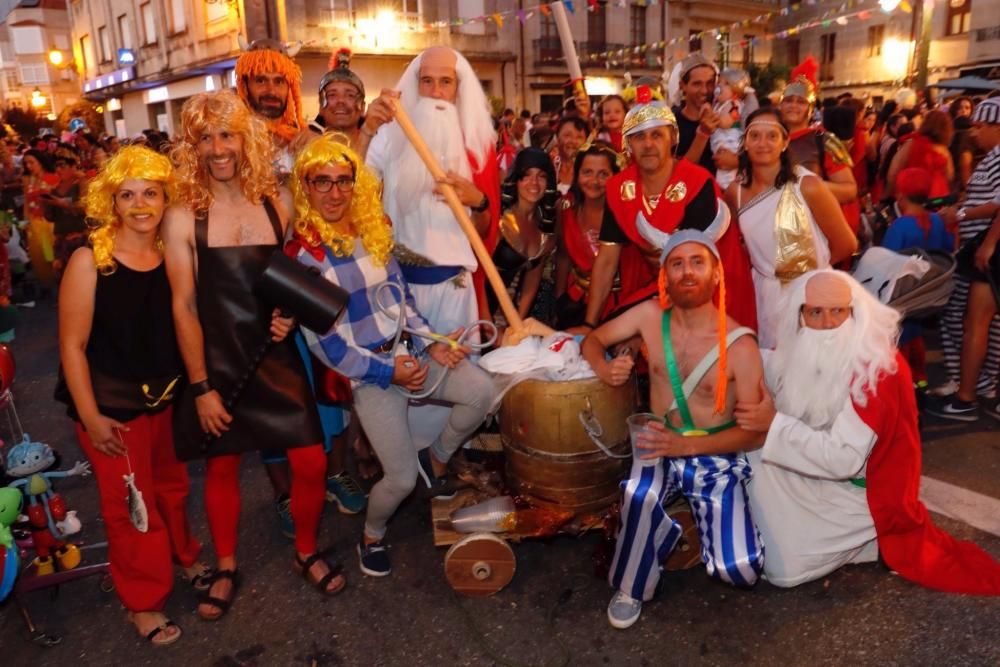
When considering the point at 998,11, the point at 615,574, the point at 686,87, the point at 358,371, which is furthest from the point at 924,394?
the point at 998,11

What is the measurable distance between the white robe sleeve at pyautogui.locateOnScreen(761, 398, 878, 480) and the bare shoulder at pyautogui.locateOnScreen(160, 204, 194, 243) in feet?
7.56

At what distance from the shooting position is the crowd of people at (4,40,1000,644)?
2678 mm

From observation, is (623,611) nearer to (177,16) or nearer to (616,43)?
(177,16)

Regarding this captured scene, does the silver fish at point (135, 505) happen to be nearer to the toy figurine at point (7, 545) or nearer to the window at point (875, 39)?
the toy figurine at point (7, 545)

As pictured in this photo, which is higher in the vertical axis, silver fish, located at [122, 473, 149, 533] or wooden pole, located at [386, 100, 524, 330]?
wooden pole, located at [386, 100, 524, 330]

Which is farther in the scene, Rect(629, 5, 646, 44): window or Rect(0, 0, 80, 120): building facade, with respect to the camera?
Rect(0, 0, 80, 120): building facade

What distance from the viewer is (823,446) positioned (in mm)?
2756

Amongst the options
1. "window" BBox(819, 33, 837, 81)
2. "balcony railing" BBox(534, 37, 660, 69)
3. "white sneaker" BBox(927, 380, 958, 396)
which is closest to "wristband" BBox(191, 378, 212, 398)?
"white sneaker" BBox(927, 380, 958, 396)

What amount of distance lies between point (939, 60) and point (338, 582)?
32.6m

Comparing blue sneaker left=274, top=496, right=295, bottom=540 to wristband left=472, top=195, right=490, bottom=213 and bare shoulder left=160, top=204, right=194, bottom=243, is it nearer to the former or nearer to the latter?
bare shoulder left=160, top=204, right=194, bottom=243

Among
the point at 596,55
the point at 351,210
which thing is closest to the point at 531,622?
the point at 351,210

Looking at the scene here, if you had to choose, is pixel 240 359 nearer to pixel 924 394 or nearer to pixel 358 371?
pixel 358 371

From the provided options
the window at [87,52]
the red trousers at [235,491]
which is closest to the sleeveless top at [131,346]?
the red trousers at [235,491]

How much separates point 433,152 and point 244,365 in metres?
1.38
